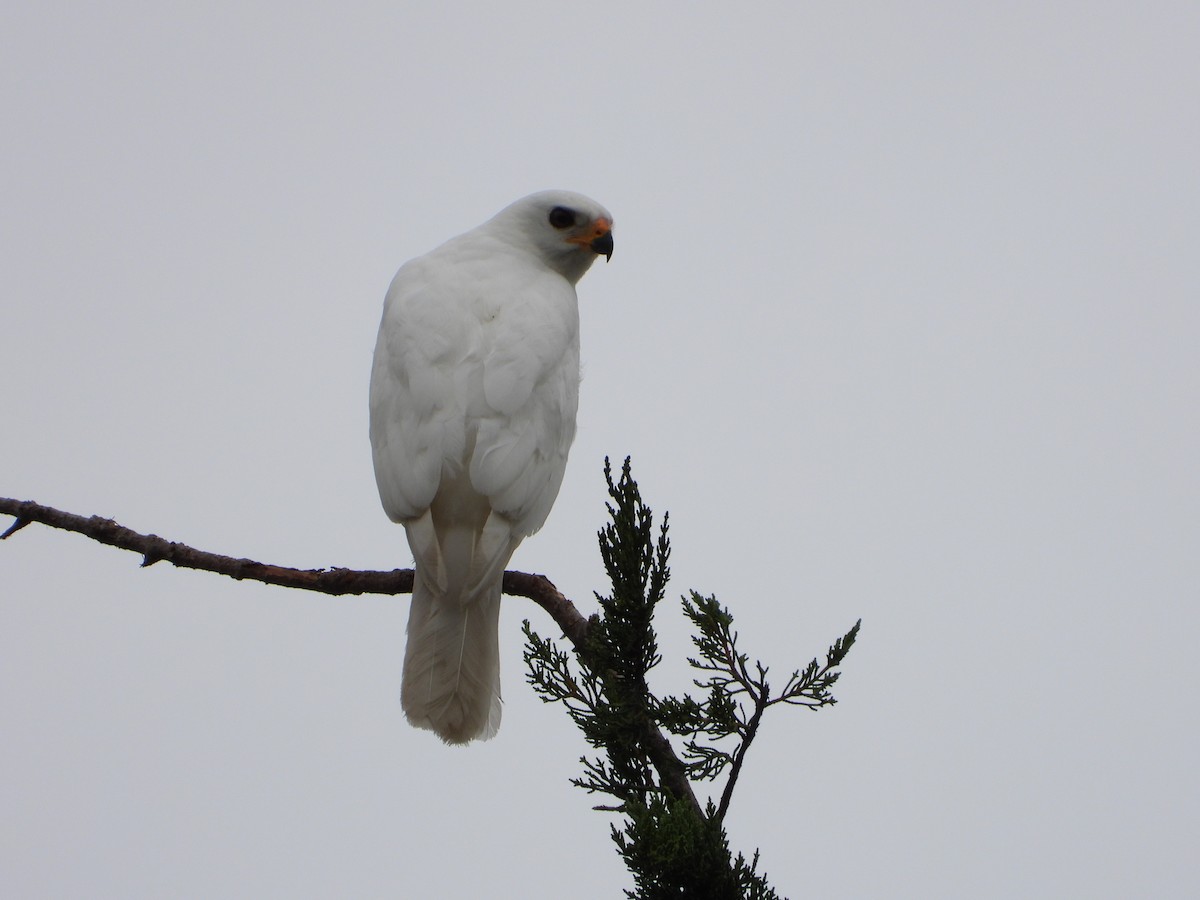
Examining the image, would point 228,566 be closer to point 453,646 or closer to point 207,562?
point 207,562

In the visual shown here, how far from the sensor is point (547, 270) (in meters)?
6.20

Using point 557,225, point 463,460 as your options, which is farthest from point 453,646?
point 557,225

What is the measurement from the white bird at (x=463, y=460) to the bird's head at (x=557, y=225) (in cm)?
117

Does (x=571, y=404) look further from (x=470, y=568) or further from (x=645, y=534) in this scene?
(x=645, y=534)

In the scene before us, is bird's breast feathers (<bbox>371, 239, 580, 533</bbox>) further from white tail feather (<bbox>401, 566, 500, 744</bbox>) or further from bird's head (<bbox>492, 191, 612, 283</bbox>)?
bird's head (<bbox>492, 191, 612, 283</bbox>)

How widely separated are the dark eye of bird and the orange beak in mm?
104

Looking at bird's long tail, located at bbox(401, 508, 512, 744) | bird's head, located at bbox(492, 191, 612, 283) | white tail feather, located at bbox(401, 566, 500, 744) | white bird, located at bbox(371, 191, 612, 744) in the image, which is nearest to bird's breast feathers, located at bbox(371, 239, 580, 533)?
white bird, located at bbox(371, 191, 612, 744)

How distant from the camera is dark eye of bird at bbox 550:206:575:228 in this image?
247 inches

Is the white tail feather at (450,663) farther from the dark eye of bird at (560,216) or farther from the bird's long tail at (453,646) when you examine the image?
the dark eye of bird at (560,216)

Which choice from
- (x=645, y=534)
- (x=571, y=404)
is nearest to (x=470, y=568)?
(x=571, y=404)

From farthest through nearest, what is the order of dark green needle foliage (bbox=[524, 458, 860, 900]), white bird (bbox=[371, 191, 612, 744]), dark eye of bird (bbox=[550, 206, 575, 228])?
dark eye of bird (bbox=[550, 206, 575, 228]) < white bird (bbox=[371, 191, 612, 744]) < dark green needle foliage (bbox=[524, 458, 860, 900])

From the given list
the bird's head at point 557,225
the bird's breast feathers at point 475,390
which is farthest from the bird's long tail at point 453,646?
the bird's head at point 557,225

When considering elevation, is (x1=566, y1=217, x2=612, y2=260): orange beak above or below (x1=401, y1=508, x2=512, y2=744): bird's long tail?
→ above

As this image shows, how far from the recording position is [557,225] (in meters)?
6.29
